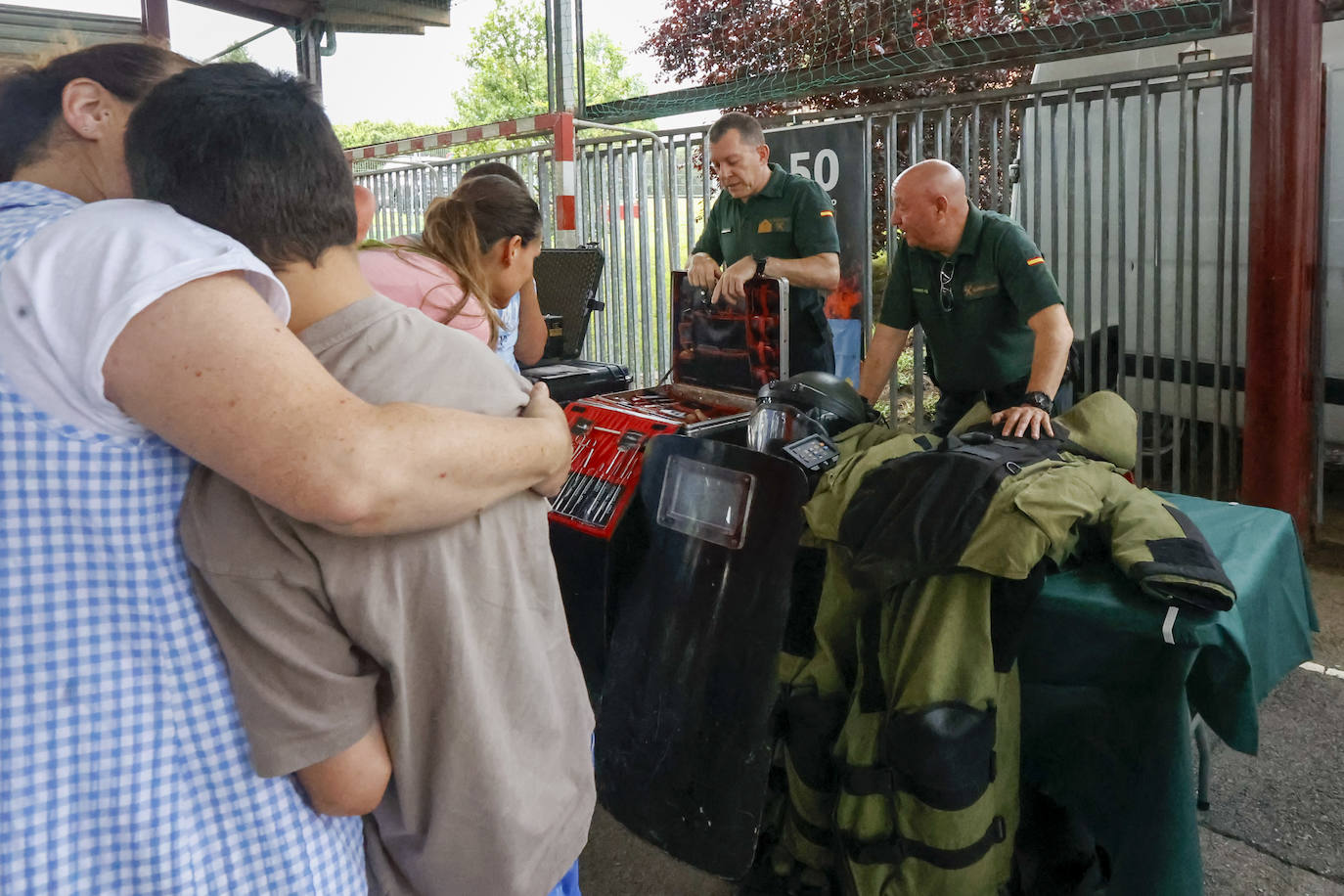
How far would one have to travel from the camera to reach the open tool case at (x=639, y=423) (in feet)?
8.84

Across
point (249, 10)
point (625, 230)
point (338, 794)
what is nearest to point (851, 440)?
point (338, 794)

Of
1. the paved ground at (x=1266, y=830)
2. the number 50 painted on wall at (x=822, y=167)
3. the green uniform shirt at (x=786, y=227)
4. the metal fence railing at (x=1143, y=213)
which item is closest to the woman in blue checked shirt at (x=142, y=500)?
the paved ground at (x=1266, y=830)

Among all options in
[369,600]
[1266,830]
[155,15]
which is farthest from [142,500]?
[155,15]

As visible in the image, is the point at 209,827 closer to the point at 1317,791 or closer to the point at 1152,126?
the point at 1317,791

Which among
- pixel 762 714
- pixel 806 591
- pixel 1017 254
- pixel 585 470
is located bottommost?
pixel 762 714

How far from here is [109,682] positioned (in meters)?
0.81

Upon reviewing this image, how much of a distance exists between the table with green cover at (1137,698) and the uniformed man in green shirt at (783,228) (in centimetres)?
206

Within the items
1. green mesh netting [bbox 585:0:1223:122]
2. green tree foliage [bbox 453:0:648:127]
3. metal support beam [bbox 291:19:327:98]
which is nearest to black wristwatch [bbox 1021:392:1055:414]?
green mesh netting [bbox 585:0:1223:122]

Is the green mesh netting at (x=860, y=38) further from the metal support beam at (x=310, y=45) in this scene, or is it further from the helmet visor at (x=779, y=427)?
the helmet visor at (x=779, y=427)

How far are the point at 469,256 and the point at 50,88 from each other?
1.43 m

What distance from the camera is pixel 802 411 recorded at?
97.3 inches

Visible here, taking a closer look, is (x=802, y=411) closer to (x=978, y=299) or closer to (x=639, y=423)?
(x=639, y=423)

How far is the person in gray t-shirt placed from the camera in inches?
32.9

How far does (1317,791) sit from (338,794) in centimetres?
263
